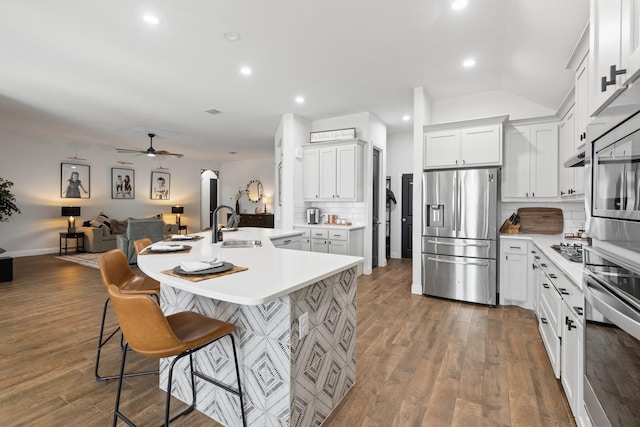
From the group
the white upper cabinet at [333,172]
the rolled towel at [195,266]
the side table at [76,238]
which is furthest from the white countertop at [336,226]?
the side table at [76,238]

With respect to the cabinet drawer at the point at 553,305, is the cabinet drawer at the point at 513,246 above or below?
above

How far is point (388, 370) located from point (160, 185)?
32.3 feet

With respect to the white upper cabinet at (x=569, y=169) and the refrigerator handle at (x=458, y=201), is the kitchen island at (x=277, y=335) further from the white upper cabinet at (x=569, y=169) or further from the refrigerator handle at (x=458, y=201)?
the white upper cabinet at (x=569, y=169)

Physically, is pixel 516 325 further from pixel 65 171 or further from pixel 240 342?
pixel 65 171

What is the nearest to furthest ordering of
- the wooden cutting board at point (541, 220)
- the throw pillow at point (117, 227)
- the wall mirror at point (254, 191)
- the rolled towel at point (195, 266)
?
1. the rolled towel at point (195, 266)
2. the wooden cutting board at point (541, 220)
3. the throw pillow at point (117, 227)
4. the wall mirror at point (254, 191)

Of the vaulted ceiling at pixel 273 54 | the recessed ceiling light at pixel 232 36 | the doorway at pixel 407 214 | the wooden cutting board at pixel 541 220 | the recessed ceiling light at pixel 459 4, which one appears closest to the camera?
the recessed ceiling light at pixel 459 4

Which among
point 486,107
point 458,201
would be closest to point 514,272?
point 458,201

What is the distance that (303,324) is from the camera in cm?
162

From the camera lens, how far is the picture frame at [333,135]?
18.3 ft

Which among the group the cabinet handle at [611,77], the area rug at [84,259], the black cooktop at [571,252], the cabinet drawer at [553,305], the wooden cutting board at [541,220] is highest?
the cabinet handle at [611,77]

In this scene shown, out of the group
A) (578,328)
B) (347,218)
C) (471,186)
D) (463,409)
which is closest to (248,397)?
(463,409)

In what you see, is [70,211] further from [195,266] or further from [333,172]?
[195,266]

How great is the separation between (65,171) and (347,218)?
7540 millimetres

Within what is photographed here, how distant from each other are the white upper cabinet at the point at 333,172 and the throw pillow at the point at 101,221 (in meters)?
5.86
